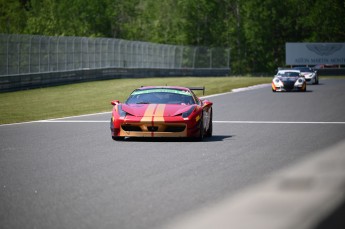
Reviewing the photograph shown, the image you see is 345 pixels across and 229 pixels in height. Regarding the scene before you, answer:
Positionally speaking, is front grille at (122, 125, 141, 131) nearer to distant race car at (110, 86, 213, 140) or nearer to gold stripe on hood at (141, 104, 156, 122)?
distant race car at (110, 86, 213, 140)

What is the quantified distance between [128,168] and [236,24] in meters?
87.2

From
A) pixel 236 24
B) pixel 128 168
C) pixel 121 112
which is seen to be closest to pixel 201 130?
pixel 121 112

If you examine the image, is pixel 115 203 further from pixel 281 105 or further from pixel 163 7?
pixel 163 7

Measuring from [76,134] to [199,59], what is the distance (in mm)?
56591

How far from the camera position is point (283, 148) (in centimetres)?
1209

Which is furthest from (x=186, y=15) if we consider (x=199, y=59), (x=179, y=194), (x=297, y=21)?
(x=179, y=194)

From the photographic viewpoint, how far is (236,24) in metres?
95.4

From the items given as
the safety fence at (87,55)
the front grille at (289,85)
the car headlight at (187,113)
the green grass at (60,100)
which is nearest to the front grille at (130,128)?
the car headlight at (187,113)

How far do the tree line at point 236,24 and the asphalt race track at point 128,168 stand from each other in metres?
74.8

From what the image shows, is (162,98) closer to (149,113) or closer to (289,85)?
(149,113)

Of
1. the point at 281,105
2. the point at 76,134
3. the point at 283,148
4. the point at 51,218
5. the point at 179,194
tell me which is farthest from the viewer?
the point at 281,105

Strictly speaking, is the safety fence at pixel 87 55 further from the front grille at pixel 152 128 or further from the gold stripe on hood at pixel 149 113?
the front grille at pixel 152 128

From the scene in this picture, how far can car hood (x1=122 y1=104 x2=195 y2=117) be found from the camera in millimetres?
13633

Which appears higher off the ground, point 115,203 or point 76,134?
point 115,203
